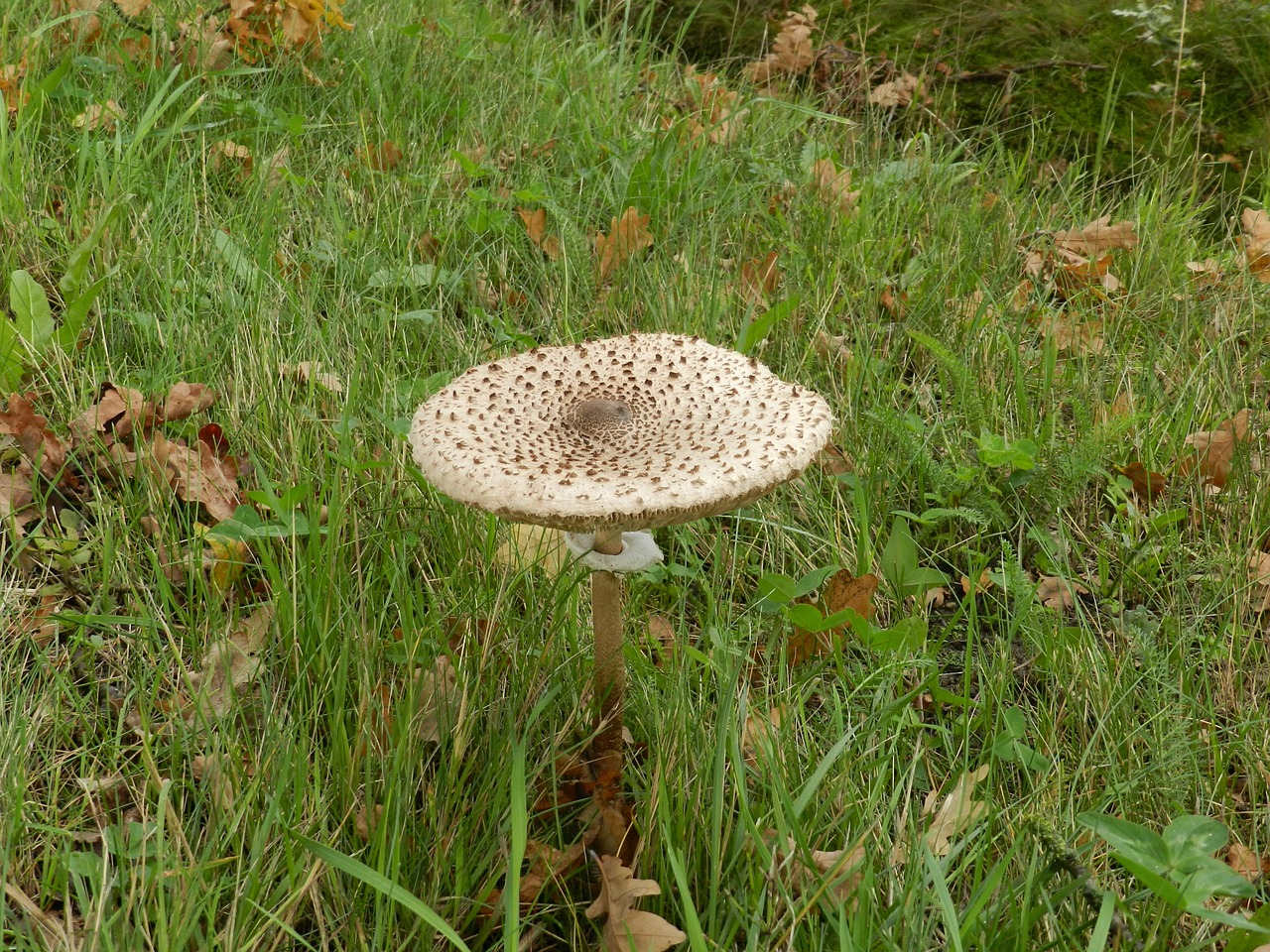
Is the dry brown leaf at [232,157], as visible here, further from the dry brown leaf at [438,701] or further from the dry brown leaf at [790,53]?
the dry brown leaf at [790,53]

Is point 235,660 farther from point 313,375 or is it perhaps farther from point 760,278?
point 760,278

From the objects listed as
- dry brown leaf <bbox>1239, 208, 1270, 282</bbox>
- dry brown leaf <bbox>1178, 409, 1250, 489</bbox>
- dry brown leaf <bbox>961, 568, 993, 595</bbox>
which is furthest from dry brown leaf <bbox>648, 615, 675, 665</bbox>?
dry brown leaf <bbox>1239, 208, 1270, 282</bbox>

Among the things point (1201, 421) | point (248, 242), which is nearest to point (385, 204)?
point (248, 242)

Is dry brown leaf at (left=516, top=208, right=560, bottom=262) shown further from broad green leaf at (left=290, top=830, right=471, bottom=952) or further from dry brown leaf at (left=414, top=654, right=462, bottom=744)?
broad green leaf at (left=290, top=830, right=471, bottom=952)

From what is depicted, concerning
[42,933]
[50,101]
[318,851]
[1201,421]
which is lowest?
[42,933]

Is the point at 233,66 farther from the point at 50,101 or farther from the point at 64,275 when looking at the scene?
the point at 64,275

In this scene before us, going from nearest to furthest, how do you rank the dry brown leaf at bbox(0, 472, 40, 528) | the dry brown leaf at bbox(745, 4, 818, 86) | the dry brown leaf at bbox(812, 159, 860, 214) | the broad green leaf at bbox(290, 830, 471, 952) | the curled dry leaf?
the broad green leaf at bbox(290, 830, 471, 952)
the dry brown leaf at bbox(0, 472, 40, 528)
the dry brown leaf at bbox(812, 159, 860, 214)
the curled dry leaf
the dry brown leaf at bbox(745, 4, 818, 86)

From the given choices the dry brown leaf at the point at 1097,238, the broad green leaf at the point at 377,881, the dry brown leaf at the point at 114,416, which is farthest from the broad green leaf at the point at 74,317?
the dry brown leaf at the point at 1097,238
